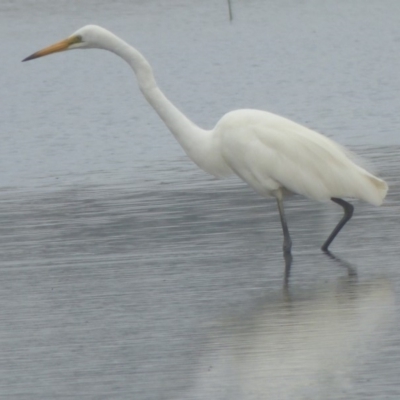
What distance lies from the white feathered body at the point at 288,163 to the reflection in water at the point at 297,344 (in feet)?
4.20

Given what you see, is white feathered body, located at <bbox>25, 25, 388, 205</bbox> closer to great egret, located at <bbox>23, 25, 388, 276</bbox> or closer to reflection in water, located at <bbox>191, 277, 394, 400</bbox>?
great egret, located at <bbox>23, 25, 388, 276</bbox>

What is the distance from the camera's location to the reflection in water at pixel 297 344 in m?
5.51

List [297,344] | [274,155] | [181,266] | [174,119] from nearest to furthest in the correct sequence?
[297,344], [181,266], [274,155], [174,119]

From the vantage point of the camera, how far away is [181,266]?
8.16 metres

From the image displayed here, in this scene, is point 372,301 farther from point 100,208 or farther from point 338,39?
point 338,39

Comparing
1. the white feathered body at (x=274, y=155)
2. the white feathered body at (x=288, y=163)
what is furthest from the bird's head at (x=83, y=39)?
the white feathered body at (x=288, y=163)

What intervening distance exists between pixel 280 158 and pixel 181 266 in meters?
1.05

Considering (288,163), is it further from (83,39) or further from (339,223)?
(83,39)

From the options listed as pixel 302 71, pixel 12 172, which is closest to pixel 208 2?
pixel 302 71

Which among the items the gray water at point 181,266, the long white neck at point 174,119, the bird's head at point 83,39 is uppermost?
the bird's head at point 83,39

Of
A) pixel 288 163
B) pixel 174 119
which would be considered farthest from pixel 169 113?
pixel 288 163

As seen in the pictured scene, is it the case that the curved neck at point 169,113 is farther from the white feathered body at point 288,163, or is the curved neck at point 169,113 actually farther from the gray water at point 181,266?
the gray water at point 181,266

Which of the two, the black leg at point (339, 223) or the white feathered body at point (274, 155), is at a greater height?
the white feathered body at point (274, 155)

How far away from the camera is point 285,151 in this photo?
8578 millimetres
